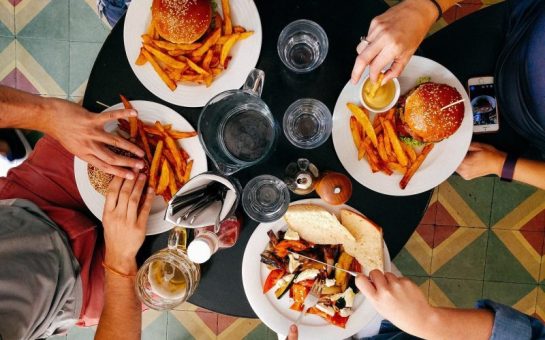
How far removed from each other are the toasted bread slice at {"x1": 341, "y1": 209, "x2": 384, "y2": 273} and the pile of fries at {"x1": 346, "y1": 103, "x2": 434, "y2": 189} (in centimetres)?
17

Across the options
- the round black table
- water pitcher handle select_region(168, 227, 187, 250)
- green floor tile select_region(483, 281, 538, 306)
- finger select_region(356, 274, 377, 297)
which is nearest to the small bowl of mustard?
the round black table

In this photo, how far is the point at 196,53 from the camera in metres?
1.52

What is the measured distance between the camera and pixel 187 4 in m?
1.43

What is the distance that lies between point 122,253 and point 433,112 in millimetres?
1124

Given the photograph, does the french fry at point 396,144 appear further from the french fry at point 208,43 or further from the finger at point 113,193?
the finger at point 113,193

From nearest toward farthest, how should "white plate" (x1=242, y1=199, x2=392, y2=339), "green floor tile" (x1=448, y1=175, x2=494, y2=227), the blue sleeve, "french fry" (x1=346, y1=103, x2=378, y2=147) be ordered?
the blue sleeve < "french fry" (x1=346, y1=103, x2=378, y2=147) < "white plate" (x1=242, y1=199, x2=392, y2=339) < "green floor tile" (x1=448, y1=175, x2=494, y2=227)

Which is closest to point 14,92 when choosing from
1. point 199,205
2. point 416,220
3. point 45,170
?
point 45,170

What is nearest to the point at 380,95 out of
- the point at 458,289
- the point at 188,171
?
the point at 188,171

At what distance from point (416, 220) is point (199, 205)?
0.74 metres

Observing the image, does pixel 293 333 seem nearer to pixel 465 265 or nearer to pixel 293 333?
pixel 293 333

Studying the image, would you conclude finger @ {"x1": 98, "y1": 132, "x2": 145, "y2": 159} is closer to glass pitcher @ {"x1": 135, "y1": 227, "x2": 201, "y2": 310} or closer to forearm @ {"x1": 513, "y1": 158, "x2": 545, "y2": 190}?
glass pitcher @ {"x1": 135, "y1": 227, "x2": 201, "y2": 310}

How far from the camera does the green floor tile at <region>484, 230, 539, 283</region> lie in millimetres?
2537

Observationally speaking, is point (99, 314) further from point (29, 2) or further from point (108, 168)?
point (29, 2)

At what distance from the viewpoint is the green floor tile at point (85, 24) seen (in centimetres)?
257
